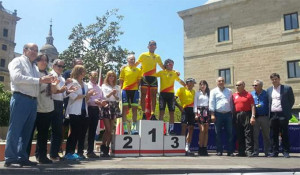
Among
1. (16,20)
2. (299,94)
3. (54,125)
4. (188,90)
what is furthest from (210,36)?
(16,20)

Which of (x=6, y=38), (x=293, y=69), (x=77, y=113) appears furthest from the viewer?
(x=6, y=38)

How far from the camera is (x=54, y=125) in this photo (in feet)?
16.0

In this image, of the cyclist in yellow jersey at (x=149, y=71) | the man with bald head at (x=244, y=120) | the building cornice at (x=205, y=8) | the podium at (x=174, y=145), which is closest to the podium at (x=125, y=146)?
the podium at (x=174, y=145)

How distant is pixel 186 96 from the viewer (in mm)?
7266

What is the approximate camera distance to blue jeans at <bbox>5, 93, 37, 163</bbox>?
156 inches

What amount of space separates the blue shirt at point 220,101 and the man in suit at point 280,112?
3.32 feet

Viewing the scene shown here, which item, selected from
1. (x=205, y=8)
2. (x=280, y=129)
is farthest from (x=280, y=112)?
(x=205, y=8)

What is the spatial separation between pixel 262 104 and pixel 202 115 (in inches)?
60.0

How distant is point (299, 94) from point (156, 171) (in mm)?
19132

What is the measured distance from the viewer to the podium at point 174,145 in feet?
21.8

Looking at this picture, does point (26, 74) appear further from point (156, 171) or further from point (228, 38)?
point (228, 38)

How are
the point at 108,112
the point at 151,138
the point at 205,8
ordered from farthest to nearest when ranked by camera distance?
the point at 205,8 → the point at 151,138 → the point at 108,112

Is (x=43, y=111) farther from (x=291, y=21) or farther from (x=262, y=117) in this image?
(x=291, y=21)

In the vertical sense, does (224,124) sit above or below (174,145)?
above
